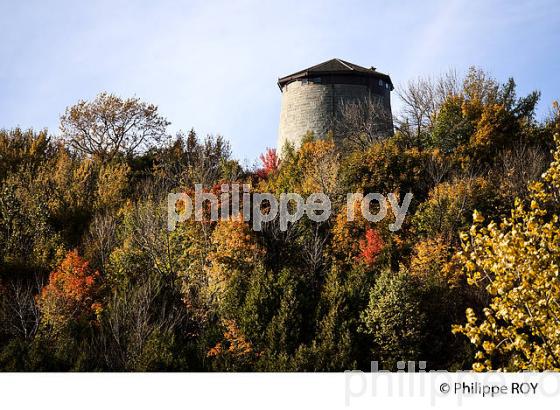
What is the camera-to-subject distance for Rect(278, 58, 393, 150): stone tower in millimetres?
34281

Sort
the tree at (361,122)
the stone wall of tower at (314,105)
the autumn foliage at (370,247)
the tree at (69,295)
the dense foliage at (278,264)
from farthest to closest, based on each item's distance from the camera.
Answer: the stone wall of tower at (314,105) → the tree at (361,122) → the autumn foliage at (370,247) → the tree at (69,295) → the dense foliage at (278,264)

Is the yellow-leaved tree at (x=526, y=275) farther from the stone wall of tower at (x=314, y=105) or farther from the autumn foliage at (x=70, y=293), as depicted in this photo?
the stone wall of tower at (x=314, y=105)

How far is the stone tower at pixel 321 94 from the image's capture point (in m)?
34.3

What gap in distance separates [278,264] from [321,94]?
1564cm

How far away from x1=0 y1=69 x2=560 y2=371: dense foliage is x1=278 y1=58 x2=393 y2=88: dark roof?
20.9 ft

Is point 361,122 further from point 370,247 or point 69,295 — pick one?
point 69,295

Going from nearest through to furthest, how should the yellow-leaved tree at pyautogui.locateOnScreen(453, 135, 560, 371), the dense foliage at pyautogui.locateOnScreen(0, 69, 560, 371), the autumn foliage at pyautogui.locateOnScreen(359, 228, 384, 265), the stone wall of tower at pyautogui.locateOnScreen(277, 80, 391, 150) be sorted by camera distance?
1. the yellow-leaved tree at pyautogui.locateOnScreen(453, 135, 560, 371)
2. the dense foliage at pyautogui.locateOnScreen(0, 69, 560, 371)
3. the autumn foliage at pyautogui.locateOnScreen(359, 228, 384, 265)
4. the stone wall of tower at pyautogui.locateOnScreen(277, 80, 391, 150)

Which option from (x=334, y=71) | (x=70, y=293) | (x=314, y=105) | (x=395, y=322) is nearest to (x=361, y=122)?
(x=314, y=105)

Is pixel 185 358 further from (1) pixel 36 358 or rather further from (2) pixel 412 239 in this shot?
(2) pixel 412 239

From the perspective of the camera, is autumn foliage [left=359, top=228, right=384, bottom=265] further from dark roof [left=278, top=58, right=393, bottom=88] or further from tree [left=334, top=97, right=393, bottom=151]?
dark roof [left=278, top=58, right=393, bottom=88]

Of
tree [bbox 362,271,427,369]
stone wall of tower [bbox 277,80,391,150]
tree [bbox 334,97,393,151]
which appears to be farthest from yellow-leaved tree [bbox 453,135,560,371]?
stone wall of tower [bbox 277,80,391,150]

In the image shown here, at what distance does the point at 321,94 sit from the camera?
34.6m

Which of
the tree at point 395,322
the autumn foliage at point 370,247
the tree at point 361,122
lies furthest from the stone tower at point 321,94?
the tree at point 395,322
